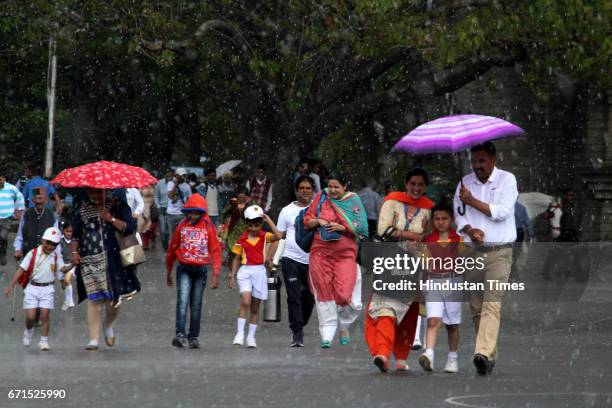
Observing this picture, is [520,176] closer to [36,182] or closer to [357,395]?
[36,182]

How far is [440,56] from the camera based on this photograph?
73.9ft

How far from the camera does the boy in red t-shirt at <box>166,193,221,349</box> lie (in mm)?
14695

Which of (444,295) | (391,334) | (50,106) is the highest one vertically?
(50,106)

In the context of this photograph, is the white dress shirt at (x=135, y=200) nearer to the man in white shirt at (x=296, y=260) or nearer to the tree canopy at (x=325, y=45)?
the tree canopy at (x=325, y=45)

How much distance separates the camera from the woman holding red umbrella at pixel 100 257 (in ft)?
46.9

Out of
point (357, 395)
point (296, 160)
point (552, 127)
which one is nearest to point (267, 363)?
point (357, 395)

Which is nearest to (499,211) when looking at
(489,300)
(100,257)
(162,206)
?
(489,300)

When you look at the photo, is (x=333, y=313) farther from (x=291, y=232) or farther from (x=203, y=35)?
(x=203, y=35)

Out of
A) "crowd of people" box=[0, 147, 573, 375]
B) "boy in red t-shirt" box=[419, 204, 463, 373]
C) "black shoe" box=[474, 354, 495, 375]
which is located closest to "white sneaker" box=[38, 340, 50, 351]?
"crowd of people" box=[0, 147, 573, 375]

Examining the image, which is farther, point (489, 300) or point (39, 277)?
point (39, 277)

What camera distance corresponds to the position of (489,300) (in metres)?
11.7

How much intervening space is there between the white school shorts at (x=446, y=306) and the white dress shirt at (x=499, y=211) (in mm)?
429

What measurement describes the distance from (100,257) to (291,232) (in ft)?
6.50

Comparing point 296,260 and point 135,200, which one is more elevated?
point 135,200
